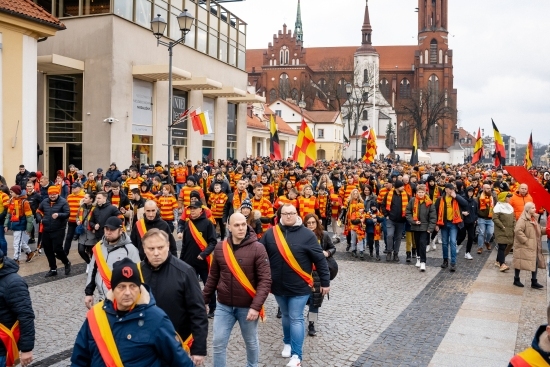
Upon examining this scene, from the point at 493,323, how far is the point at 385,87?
104m

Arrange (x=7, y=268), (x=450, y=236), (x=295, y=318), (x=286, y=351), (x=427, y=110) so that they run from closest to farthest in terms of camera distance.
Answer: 1. (x=7, y=268)
2. (x=295, y=318)
3. (x=286, y=351)
4. (x=450, y=236)
5. (x=427, y=110)

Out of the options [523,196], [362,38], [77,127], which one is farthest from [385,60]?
[523,196]

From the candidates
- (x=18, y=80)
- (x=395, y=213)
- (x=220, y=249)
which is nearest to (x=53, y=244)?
(x=220, y=249)

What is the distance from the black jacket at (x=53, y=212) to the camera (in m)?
10.5

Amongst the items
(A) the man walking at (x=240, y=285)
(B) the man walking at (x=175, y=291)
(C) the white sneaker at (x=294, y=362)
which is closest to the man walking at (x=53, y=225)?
(A) the man walking at (x=240, y=285)

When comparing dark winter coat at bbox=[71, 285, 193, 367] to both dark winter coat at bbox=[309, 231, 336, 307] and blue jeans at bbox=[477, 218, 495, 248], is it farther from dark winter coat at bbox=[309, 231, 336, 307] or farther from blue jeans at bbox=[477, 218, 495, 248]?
blue jeans at bbox=[477, 218, 495, 248]

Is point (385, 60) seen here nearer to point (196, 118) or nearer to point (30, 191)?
point (196, 118)

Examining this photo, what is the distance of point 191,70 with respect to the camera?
3197cm

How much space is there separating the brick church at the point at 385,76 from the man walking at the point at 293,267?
8913 cm

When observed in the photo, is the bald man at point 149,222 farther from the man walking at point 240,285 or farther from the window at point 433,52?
the window at point 433,52

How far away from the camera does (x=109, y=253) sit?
626 centimetres

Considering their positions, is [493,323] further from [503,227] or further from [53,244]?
[53,244]

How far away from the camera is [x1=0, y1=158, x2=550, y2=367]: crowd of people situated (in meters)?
3.54

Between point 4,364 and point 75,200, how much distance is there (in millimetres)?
7827
